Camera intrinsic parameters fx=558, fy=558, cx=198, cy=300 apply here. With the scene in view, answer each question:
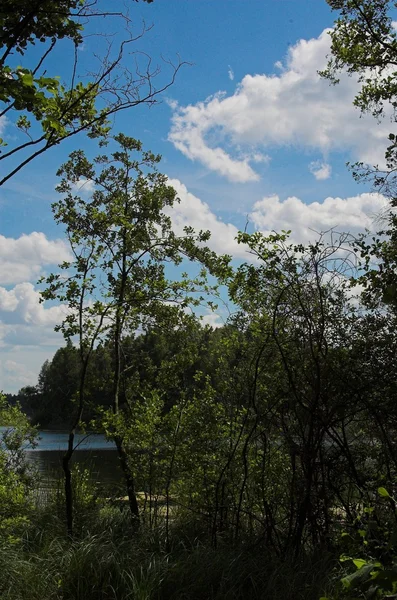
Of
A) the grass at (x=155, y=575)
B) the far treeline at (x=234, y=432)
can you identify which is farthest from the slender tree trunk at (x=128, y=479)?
the grass at (x=155, y=575)

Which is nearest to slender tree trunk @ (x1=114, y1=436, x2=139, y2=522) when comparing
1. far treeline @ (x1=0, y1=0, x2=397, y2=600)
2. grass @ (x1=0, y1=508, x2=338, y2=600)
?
far treeline @ (x1=0, y1=0, x2=397, y2=600)

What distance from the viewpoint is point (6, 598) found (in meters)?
3.89

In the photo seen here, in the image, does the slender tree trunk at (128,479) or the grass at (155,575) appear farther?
the slender tree trunk at (128,479)

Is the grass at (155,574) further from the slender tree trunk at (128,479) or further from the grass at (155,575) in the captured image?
the slender tree trunk at (128,479)

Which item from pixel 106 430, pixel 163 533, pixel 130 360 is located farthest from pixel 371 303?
pixel 130 360

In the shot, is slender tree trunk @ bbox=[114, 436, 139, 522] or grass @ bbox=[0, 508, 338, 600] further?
slender tree trunk @ bbox=[114, 436, 139, 522]

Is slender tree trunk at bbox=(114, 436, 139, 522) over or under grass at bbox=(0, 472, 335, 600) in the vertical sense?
over

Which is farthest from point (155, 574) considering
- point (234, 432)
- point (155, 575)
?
point (234, 432)

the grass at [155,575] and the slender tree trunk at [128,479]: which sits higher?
the slender tree trunk at [128,479]

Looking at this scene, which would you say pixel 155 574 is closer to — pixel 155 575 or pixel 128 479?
pixel 155 575

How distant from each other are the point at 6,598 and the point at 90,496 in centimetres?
339

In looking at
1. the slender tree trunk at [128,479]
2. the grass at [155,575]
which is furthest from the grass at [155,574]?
the slender tree trunk at [128,479]

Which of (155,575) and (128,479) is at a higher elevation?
(128,479)

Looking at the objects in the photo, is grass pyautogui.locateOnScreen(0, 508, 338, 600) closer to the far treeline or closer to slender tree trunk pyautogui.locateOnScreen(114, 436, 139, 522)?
the far treeline
